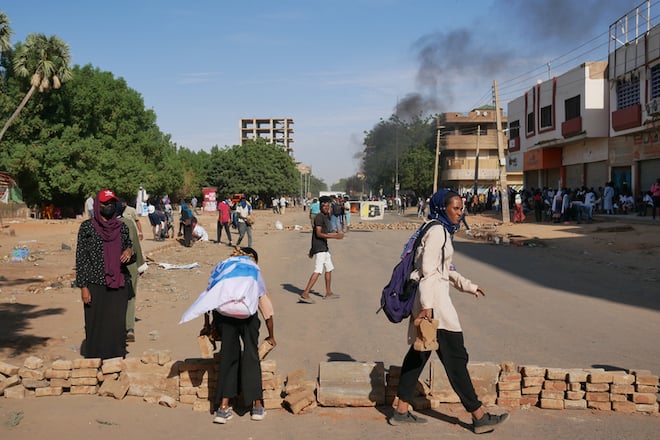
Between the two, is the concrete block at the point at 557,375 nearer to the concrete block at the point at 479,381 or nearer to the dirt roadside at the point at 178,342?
the dirt roadside at the point at 178,342

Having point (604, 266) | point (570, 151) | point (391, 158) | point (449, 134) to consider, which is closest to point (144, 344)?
point (604, 266)

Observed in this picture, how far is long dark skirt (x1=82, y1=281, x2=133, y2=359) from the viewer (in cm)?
592

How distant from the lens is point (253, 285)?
15.8 feet

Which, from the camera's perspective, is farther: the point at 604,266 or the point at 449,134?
the point at 449,134

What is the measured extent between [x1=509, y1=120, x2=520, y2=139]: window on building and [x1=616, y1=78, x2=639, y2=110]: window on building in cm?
1463

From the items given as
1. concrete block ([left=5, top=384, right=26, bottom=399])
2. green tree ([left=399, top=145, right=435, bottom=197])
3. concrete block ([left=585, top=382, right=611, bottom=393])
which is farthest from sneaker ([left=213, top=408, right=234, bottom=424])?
green tree ([left=399, top=145, right=435, bottom=197])

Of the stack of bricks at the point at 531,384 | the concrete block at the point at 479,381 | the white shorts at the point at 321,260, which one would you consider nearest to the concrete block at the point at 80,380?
the concrete block at the point at 479,381

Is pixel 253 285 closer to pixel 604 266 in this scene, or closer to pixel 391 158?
pixel 604 266

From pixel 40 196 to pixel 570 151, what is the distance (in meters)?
33.5

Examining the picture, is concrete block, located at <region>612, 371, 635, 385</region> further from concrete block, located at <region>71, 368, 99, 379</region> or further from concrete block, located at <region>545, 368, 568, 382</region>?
concrete block, located at <region>71, 368, 99, 379</region>

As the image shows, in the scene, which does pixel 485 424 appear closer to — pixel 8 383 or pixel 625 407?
pixel 625 407

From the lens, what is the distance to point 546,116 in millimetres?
39906

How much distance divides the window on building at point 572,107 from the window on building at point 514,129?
9.87m

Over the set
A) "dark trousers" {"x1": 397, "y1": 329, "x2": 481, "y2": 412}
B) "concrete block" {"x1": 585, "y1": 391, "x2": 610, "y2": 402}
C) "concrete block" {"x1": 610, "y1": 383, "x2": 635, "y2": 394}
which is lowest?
"concrete block" {"x1": 585, "y1": 391, "x2": 610, "y2": 402}
